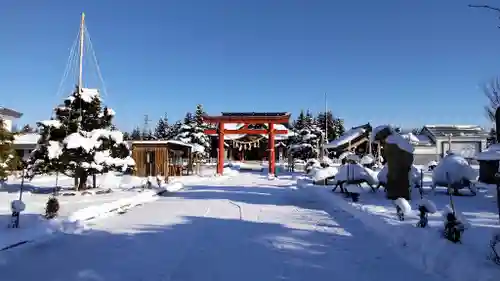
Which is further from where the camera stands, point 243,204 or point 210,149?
point 210,149

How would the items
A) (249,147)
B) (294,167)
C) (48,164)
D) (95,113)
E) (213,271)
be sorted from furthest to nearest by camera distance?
(249,147) → (294,167) → (95,113) → (48,164) → (213,271)

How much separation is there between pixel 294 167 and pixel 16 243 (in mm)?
39626

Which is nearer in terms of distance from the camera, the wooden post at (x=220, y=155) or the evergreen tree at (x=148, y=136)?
the wooden post at (x=220, y=155)

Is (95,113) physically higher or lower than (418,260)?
higher

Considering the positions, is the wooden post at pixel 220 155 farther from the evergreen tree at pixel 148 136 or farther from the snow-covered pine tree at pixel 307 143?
the evergreen tree at pixel 148 136

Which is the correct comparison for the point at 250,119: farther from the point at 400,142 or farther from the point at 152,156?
the point at 400,142

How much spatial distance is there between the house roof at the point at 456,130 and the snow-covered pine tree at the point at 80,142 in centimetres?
4131

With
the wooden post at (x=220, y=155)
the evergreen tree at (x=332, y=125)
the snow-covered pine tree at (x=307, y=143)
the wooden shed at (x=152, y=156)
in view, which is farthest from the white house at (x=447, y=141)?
the wooden shed at (x=152, y=156)

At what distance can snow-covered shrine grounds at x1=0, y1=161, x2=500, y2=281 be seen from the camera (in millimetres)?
5609

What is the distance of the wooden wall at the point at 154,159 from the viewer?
31.0m

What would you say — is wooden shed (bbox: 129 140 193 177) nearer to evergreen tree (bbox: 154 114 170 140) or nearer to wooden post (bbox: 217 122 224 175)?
wooden post (bbox: 217 122 224 175)

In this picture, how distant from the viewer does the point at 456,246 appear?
19.7ft

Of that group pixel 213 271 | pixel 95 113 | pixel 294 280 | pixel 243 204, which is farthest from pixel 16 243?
pixel 95 113

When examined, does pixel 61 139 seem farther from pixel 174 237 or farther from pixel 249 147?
pixel 249 147
